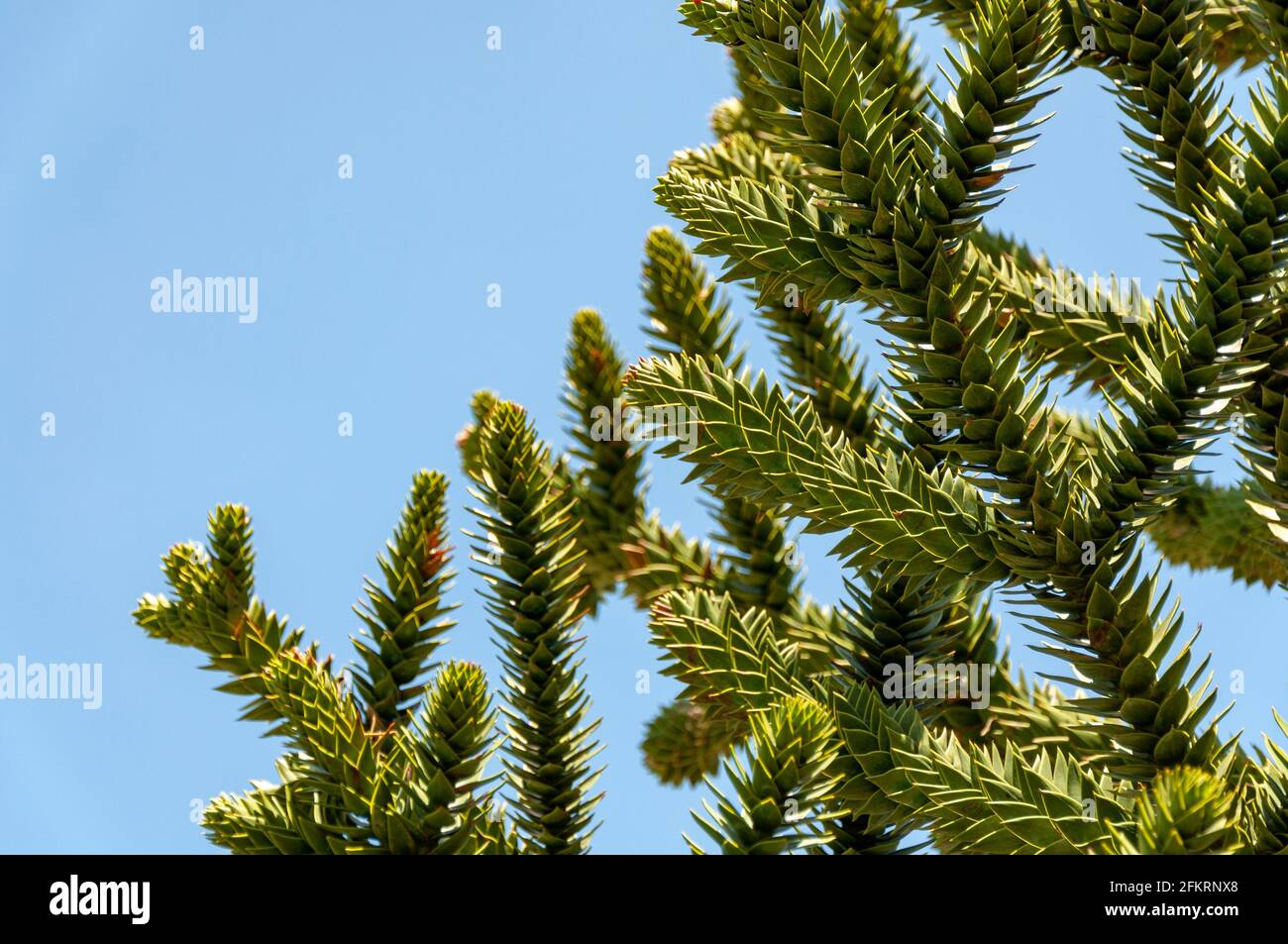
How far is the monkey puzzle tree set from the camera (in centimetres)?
196

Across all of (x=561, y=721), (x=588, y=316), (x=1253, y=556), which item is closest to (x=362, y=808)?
(x=561, y=721)

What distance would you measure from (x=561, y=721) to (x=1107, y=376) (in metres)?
1.76

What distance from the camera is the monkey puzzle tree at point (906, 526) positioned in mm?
1957

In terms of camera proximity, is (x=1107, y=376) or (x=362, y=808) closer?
(x=362, y=808)

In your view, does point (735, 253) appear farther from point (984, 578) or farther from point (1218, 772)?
point (1218, 772)

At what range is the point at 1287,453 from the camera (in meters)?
2.14

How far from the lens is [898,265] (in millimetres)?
2146

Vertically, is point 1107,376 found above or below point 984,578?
above

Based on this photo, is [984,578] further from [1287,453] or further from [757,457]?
[1287,453]

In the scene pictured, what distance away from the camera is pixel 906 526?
208 cm

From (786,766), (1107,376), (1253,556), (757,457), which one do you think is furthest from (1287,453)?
(1253,556)
